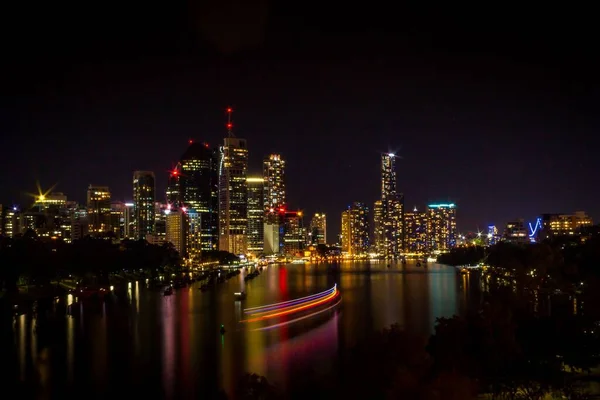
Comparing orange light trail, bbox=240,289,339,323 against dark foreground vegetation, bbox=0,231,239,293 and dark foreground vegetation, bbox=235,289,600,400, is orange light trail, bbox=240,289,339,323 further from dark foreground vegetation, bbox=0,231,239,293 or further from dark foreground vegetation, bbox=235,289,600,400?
dark foreground vegetation, bbox=0,231,239,293

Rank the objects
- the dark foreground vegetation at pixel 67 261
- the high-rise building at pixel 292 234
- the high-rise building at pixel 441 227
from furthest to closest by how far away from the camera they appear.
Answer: the high-rise building at pixel 441 227
the high-rise building at pixel 292 234
the dark foreground vegetation at pixel 67 261

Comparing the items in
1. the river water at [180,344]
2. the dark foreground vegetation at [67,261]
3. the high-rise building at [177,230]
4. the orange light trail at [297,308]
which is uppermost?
the high-rise building at [177,230]

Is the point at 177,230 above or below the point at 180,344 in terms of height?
above

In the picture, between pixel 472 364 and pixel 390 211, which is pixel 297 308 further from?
pixel 390 211

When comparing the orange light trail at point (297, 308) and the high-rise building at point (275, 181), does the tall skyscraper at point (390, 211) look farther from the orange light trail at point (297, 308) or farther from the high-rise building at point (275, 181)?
the orange light trail at point (297, 308)

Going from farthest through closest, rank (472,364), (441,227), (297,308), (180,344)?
1. (441,227)
2. (297,308)
3. (180,344)
4. (472,364)

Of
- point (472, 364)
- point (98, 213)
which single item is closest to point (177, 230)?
point (98, 213)

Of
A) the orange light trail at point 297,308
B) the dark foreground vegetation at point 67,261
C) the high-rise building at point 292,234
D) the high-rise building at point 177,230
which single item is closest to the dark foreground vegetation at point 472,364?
the orange light trail at point 297,308
